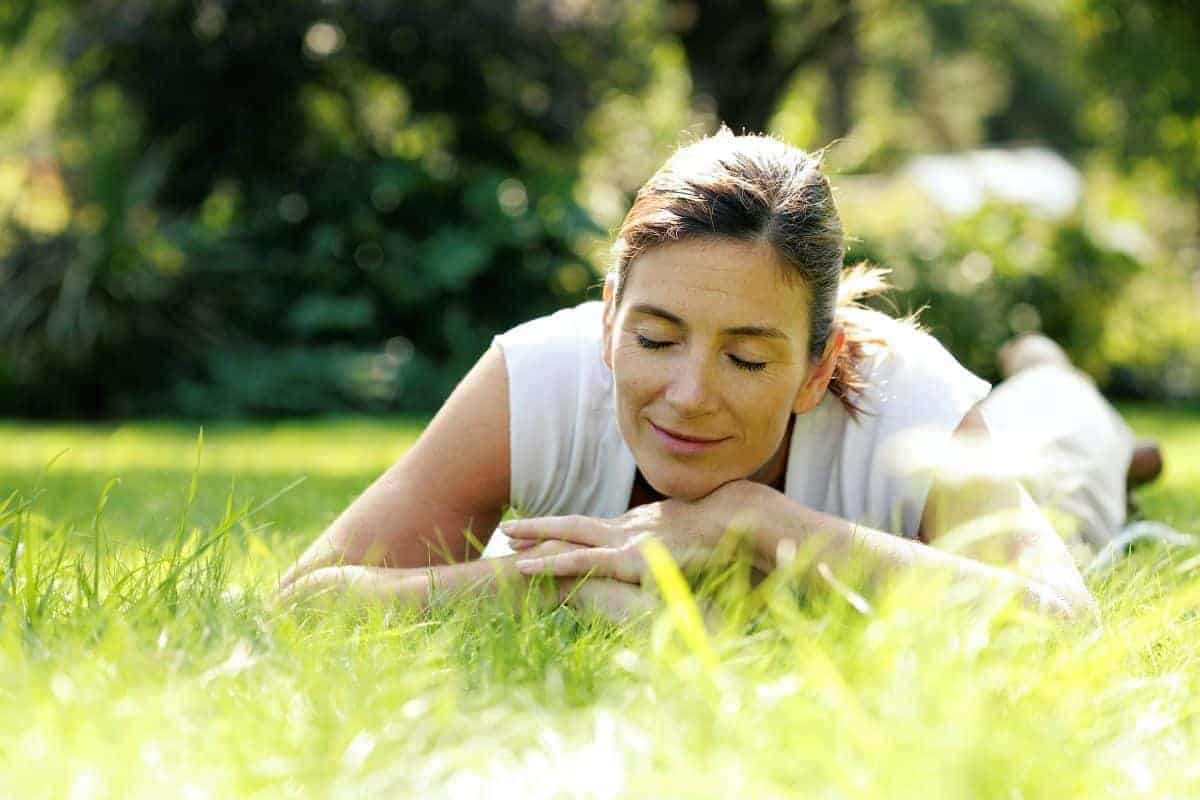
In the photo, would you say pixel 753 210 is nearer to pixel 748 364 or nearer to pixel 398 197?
pixel 748 364

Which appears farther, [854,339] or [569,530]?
[854,339]

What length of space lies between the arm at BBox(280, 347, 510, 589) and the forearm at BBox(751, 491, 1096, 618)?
0.77 m

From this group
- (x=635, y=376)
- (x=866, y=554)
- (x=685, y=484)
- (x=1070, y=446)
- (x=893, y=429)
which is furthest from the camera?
(x=1070, y=446)


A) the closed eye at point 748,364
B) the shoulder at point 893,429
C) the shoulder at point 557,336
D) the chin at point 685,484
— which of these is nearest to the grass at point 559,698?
the chin at point 685,484

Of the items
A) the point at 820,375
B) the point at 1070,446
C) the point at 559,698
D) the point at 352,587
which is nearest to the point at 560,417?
the point at 820,375

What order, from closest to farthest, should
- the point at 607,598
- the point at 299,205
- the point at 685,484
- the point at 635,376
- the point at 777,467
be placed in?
the point at 607,598, the point at 635,376, the point at 685,484, the point at 777,467, the point at 299,205

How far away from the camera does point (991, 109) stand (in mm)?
40406

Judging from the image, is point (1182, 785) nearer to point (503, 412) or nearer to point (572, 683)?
point (572, 683)

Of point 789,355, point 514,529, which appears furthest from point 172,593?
point 789,355

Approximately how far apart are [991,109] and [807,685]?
4084 cm

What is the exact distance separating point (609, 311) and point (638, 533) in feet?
1.82

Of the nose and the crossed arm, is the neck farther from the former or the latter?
the nose

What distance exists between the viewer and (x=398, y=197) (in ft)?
37.5

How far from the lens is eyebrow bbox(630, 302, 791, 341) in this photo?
2896 millimetres
